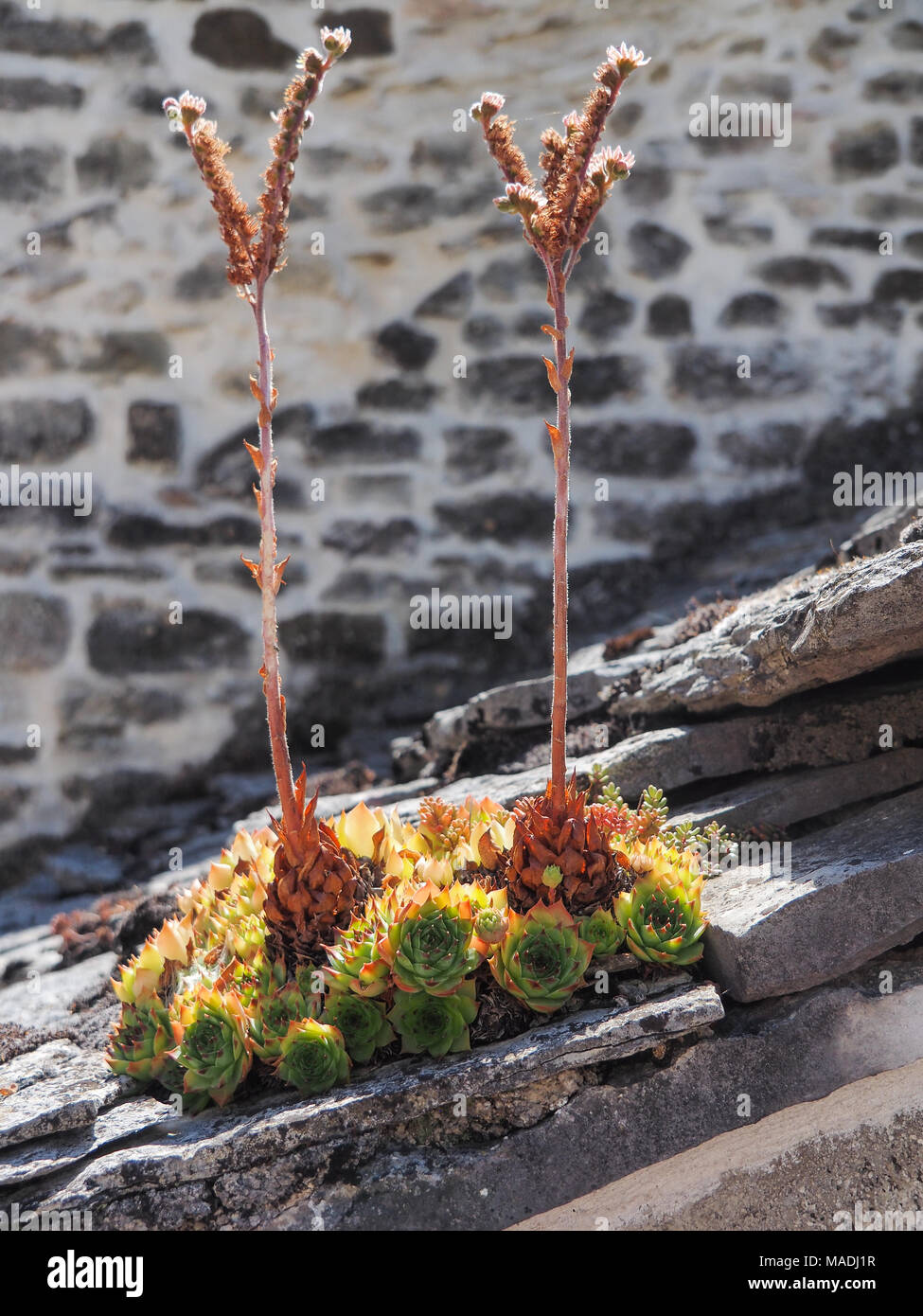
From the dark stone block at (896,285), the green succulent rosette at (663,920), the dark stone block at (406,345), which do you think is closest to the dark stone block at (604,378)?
the dark stone block at (406,345)

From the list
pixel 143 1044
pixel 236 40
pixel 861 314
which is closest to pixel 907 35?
pixel 861 314

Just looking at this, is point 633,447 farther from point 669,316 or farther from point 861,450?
point 861,450

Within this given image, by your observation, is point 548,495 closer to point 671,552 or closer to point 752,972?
point 671,552

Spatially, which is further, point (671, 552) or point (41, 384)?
point (671, 552)

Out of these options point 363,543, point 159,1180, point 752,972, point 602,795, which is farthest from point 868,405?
point 159,1180

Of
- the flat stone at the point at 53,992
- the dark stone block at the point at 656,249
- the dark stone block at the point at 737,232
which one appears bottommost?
the flat stone at the point at 53,992

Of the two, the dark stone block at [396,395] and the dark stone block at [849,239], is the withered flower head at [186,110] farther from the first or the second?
the dark stone block at [849,239]
